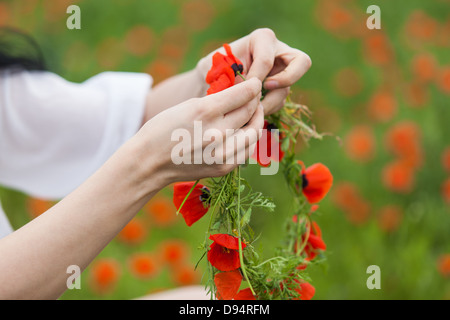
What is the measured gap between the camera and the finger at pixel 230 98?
69 centimetres

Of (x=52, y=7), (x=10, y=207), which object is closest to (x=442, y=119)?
(x=10, y=207)

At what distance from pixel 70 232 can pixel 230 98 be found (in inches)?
10.9

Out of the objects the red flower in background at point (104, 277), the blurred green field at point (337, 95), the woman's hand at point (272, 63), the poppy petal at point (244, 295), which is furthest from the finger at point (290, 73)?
the red flower in background at point (104, 277)

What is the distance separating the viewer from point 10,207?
1.86m

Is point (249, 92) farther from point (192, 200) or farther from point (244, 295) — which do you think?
point (244, 295)

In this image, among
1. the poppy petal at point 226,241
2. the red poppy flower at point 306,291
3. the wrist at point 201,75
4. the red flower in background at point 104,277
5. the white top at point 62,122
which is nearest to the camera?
the poppy petal at point 226,241

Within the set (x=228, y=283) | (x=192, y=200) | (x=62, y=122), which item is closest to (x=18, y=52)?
(x=62, y=122)

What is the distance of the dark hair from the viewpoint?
4.03 feet

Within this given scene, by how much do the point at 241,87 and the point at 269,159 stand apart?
0.17 m

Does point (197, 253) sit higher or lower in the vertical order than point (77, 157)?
lower

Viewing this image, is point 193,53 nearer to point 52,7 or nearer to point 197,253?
point 52,7

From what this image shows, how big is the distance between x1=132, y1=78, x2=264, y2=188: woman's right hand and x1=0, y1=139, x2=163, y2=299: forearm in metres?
0.02

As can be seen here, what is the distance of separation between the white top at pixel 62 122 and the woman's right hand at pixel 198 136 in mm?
518

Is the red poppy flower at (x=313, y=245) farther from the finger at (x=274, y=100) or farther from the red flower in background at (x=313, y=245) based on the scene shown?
the finger at (x=274, y=100)
